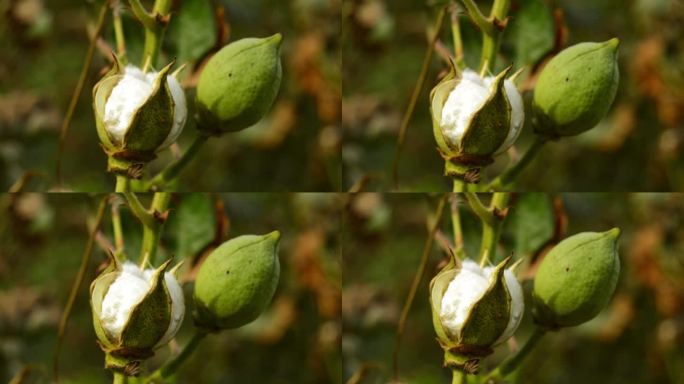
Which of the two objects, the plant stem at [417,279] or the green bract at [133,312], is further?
the plant stem at [417,279]

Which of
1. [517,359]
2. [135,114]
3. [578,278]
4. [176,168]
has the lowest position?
[517,359]


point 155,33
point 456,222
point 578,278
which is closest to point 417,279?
point 456,222

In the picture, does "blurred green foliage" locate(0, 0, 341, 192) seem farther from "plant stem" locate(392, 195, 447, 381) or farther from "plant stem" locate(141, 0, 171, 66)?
"plant stem" locate(392, 195, 447, 381)

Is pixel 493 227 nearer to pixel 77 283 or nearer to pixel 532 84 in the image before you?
pixel 532 84

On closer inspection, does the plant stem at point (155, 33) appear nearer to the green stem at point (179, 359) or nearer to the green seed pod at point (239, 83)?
the green seed pod at point (239, 83)

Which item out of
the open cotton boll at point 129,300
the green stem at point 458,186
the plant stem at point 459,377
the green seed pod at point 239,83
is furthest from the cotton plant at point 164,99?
the plant stem at point 459,377

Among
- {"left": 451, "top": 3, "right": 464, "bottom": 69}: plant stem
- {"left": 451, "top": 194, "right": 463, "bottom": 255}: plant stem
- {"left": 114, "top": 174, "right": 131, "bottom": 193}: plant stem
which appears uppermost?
{"left": 451, "top": 3, "right": 464, "bottom": 69}: plant stem

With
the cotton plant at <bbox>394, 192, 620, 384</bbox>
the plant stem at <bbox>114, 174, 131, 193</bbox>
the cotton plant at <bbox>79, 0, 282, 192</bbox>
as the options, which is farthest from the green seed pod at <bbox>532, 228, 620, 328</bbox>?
the plant stem at <bbox>114, 174, 131, 193</bbox>
